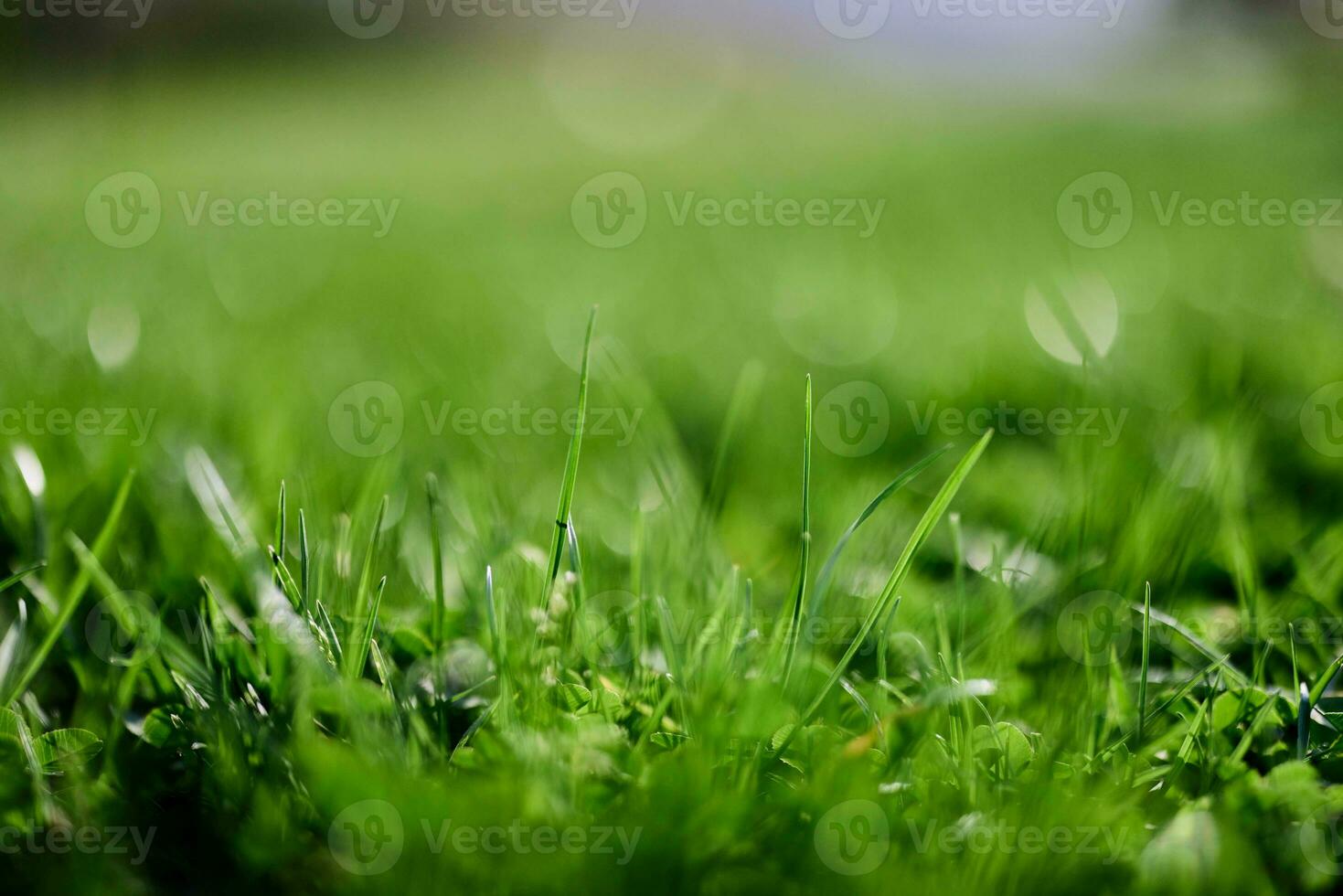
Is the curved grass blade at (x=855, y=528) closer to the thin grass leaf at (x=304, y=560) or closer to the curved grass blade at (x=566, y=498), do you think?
the curved grass blade at (x=566, y=498)

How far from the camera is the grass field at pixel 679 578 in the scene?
0.84 m

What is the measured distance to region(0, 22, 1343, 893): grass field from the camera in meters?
0.84

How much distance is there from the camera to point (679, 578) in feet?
4.00

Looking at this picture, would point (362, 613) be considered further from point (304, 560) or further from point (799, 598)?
point (799, 598)

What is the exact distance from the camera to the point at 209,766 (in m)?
0.92

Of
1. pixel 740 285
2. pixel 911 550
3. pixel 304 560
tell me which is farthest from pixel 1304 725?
pixel 740 285

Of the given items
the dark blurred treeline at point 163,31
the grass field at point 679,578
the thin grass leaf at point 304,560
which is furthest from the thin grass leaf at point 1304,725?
the dark blurred treeline at point 163,31

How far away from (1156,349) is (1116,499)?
981 mm

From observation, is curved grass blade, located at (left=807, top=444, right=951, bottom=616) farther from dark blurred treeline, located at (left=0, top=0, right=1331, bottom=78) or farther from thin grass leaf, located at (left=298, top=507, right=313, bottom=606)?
dark blurred treeline, located at (left=0, top=0, right=1331, bottom=78)

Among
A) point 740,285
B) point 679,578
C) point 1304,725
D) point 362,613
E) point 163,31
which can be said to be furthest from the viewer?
point 163,31

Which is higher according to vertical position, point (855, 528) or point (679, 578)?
point (855, 528)

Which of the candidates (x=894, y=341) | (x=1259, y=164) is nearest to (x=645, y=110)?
(x=1259, y=164)

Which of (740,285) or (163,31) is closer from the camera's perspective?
(740,285)

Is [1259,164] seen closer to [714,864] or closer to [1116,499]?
[1116,499]
